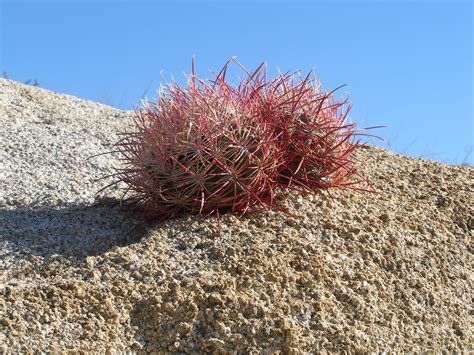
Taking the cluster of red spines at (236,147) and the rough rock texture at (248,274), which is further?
the cluster of red spines at (236,147)

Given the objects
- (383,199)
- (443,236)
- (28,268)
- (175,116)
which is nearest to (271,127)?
(175,116)

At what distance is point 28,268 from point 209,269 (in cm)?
86

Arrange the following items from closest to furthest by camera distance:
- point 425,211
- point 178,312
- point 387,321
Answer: point 178,312 < point 387,321 < point 425,211

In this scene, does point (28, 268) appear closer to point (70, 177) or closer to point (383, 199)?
point (70, 177)

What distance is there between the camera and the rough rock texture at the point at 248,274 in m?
3.02

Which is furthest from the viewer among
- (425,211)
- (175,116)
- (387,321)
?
(425,211)

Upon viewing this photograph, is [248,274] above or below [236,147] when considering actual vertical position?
below

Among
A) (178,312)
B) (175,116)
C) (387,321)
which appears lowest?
(178,312)

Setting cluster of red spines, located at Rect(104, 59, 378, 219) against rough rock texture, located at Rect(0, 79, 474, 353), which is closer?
rough rock texture, located at Rect(0, 79, 474, 353)

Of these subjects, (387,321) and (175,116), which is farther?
(175,116)

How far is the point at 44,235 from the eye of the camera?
12.8 feet

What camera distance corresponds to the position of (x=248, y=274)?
3.30 meters

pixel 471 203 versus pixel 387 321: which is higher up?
pixel 471 203

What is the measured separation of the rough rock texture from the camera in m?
3.02
